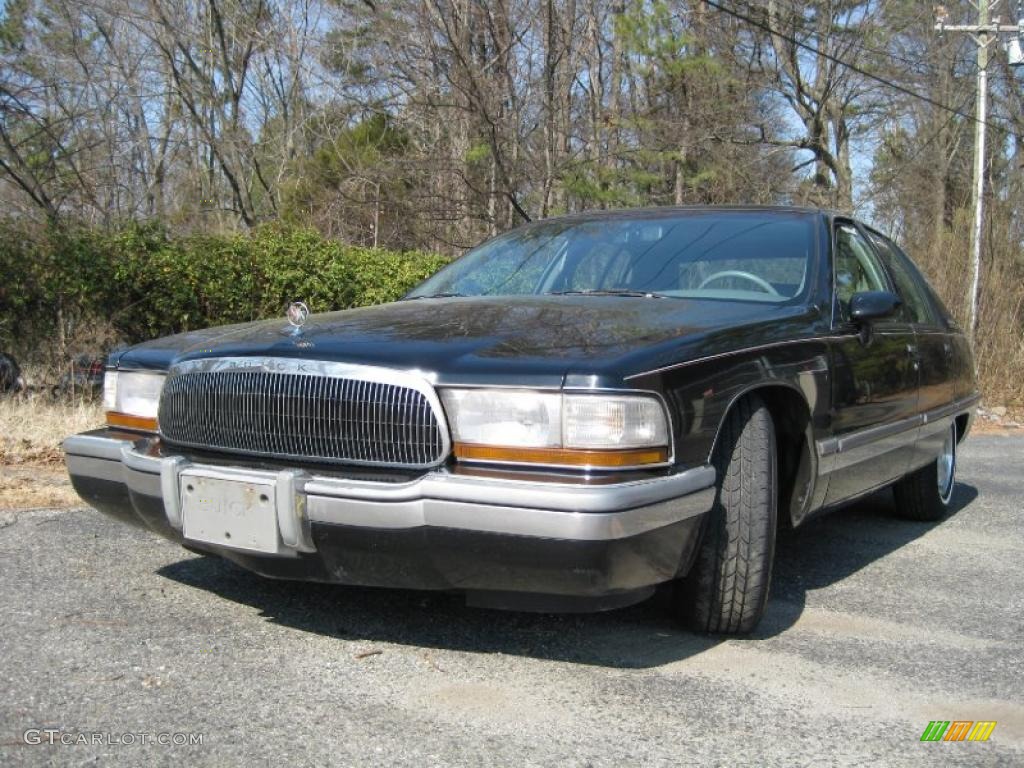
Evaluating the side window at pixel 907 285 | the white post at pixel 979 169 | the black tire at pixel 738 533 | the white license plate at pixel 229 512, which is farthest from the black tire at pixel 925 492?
the white post at pixel 979 169

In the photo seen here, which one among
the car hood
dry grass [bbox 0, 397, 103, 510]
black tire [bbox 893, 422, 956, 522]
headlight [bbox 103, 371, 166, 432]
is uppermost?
the car hood

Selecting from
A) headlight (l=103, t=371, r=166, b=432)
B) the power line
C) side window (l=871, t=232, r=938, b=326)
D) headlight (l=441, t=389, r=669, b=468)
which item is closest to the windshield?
side window (l=871, t=232, r=938, b=326)

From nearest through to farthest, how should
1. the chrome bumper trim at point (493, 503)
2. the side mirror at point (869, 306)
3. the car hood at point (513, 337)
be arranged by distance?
1. the chrome bumper trim at point (493, 503)
2. the car hood at point (513, 337)
3. the side mirror at point (869, 306)

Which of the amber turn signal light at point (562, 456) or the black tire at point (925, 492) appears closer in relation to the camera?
the amber turn signal light at point (562, 456)

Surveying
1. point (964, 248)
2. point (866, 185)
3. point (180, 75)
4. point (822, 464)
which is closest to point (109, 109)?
point (180, 75)

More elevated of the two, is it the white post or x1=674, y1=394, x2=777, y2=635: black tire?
the white post

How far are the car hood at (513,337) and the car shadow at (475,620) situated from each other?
891mm

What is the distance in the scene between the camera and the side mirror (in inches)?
151

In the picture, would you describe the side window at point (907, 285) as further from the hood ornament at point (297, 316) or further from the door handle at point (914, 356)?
the hood ornament at point (297, 316)

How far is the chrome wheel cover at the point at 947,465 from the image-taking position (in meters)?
5.32

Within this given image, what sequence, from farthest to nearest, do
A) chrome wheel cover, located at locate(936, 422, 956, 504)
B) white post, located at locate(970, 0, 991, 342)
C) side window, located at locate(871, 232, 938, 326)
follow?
1. white post, located at locate(970, 0, 991, 342)
2. chrome wheel cover, located at locate(936, 422, 956, 504)
3. side window, located at locate(871, 232, 938, 326)

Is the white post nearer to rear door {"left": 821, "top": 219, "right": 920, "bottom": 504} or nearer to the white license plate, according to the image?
rear door {"left": 821, "top": 219, "right": 920, "bottom": 504}

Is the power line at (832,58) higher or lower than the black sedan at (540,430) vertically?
higher

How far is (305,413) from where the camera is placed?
292cm
